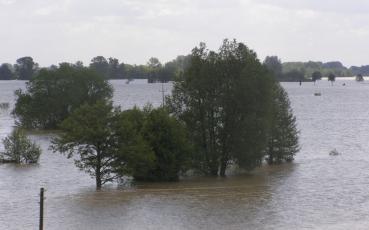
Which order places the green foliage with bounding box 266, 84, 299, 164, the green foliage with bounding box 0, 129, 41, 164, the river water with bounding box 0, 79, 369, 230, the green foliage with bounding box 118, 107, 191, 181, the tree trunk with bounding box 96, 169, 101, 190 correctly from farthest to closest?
1. the green foliage with bounding box 0, 129, 41, 164
2. the green foliage with bounding box 266, 84, 299, 164
3. the green foliage with bounding box 118, 107, 191, 181
4. the tree trunk with bounding box 96, 169, 101, 190
5. the river water with bounding box 0, 79, 369, 230

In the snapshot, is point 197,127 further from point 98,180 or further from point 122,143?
point 98,180

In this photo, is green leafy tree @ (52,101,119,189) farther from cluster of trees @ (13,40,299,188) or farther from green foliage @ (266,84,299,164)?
green foliage @ (266,84,299,164)

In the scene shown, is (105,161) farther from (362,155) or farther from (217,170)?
(362,155)

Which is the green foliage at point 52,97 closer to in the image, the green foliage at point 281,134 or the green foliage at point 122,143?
the green foliage at point 281,134

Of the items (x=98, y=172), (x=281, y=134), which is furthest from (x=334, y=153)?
(x=98, y=172)

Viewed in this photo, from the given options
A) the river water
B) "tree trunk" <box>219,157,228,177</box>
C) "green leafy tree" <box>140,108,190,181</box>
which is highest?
"green leafy tree" <box>140,108,190,181</box>

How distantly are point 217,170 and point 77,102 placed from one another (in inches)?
2107

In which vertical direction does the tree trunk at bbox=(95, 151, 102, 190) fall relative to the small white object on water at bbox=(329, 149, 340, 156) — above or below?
above

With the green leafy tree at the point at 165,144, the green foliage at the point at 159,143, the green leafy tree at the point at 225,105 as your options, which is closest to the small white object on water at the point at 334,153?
the green leafy tree at the point at 225,105

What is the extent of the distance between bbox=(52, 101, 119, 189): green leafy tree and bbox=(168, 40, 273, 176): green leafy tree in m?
8.47

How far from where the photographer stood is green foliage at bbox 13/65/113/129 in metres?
104

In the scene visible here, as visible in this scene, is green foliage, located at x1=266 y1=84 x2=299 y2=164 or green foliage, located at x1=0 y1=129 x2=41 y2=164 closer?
green foliage, located at x1=266 y1=84 x2=299 y2=164

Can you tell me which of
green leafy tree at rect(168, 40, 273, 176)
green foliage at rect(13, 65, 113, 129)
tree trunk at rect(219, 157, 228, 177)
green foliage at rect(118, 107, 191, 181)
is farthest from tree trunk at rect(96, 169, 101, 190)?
green foliage at rect(13, 65, 113, 129)

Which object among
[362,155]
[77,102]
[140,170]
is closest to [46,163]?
[140,170]
